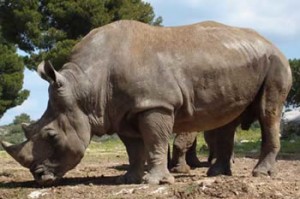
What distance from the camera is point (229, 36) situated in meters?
9.27

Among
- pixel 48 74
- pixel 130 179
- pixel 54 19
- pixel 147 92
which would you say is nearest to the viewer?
pixel 147 92

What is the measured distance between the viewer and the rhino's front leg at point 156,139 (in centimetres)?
842

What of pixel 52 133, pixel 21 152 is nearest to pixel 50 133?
pixel 52 133

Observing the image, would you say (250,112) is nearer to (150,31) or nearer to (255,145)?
(150,31)

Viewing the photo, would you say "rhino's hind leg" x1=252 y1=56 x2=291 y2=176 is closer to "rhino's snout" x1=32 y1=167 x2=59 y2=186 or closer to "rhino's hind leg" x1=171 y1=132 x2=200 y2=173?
"rhino's hind leg" x1=171 y1=132 x2=200 y2=173

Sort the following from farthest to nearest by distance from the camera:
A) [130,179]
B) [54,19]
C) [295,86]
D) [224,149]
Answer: [295,86]
[54,19]
[224,149]
[130,179]

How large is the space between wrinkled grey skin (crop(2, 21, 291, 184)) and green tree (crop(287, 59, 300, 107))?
18.4m

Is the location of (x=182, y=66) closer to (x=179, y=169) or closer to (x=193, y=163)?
(x=179, y=169)

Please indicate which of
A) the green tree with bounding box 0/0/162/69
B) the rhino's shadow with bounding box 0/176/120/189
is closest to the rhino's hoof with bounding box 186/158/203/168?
the rhino's shadow with bounding box 0/176/120/189

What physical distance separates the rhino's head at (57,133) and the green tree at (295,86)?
19.4 metres

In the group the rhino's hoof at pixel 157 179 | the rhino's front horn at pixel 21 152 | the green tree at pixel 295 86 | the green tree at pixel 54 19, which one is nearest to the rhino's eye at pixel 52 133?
the rhino's front horn at pixel 21 152

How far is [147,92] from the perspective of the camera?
27.6ft

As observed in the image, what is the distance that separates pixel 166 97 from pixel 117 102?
57cm

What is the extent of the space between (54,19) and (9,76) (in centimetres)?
404
